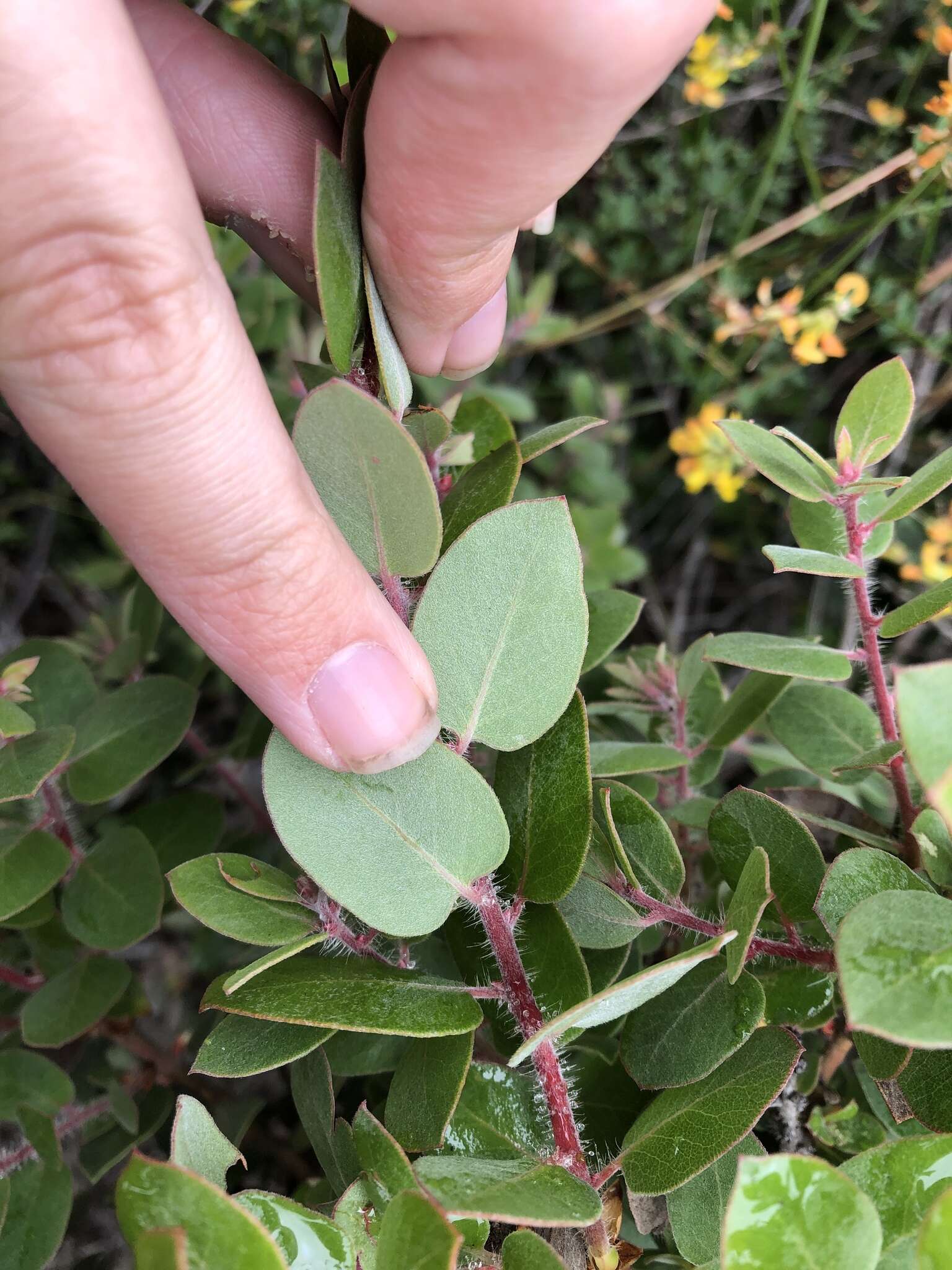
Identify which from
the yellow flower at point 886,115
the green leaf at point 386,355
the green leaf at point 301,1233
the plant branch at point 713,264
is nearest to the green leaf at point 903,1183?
the green leaf at point 301,1233

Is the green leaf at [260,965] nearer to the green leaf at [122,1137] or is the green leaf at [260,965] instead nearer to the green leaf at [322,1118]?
the green leaf at [322,1118]

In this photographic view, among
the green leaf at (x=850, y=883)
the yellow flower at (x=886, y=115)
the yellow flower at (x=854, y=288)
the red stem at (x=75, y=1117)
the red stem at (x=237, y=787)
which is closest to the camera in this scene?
the green leaf at (x=850, y=883)

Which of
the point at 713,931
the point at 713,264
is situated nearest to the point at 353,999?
the point at 713,931

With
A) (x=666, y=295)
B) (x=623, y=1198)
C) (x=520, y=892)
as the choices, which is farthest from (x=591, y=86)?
(x=666, y=295)

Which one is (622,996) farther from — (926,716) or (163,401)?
(163,401)

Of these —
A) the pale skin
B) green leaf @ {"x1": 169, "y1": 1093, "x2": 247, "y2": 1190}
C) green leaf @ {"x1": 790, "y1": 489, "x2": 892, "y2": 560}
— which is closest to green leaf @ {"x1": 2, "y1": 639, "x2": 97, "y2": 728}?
the pale skin
